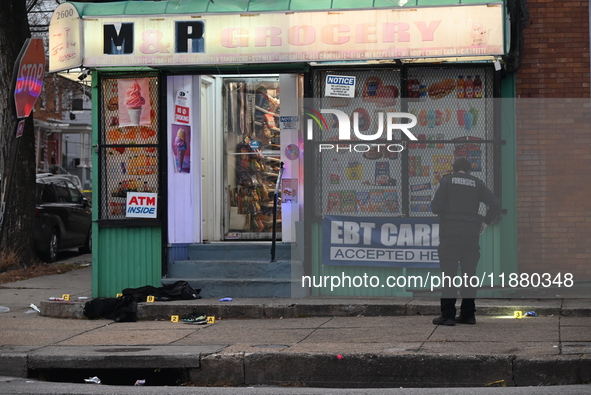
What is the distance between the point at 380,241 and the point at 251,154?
2314 millimetres

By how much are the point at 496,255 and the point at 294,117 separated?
10.2 ft

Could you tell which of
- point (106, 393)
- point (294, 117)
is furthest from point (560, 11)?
point (106, 393)

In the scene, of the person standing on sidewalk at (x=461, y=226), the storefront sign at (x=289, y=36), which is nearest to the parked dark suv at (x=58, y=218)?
the storefront sign at (x=289, y=36)

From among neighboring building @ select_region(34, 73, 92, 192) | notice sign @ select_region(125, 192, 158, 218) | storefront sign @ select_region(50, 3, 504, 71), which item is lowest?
notice sign @ select_region(125, 192, 158, 218)

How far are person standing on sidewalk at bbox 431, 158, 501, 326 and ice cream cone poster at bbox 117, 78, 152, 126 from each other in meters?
4.13

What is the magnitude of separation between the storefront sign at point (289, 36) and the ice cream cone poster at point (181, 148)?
1.05 meters

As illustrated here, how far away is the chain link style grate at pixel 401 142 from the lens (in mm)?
10969

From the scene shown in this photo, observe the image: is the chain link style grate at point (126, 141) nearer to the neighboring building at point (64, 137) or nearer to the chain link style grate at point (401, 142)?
the chain link style grate at point (401, 142)

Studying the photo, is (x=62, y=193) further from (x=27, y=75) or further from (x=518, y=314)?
(x=518, y=314)

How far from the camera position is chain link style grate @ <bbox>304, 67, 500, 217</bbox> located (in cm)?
1097

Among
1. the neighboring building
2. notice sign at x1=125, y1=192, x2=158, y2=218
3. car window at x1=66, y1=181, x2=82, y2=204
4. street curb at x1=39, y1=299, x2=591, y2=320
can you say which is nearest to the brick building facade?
street curb at x1=39, y1=299, x2=591, y2=320

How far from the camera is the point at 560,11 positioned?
11.1 meters

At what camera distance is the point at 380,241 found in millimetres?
11055

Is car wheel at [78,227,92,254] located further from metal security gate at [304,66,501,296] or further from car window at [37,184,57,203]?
metal security gate at [304,66,501,296]
